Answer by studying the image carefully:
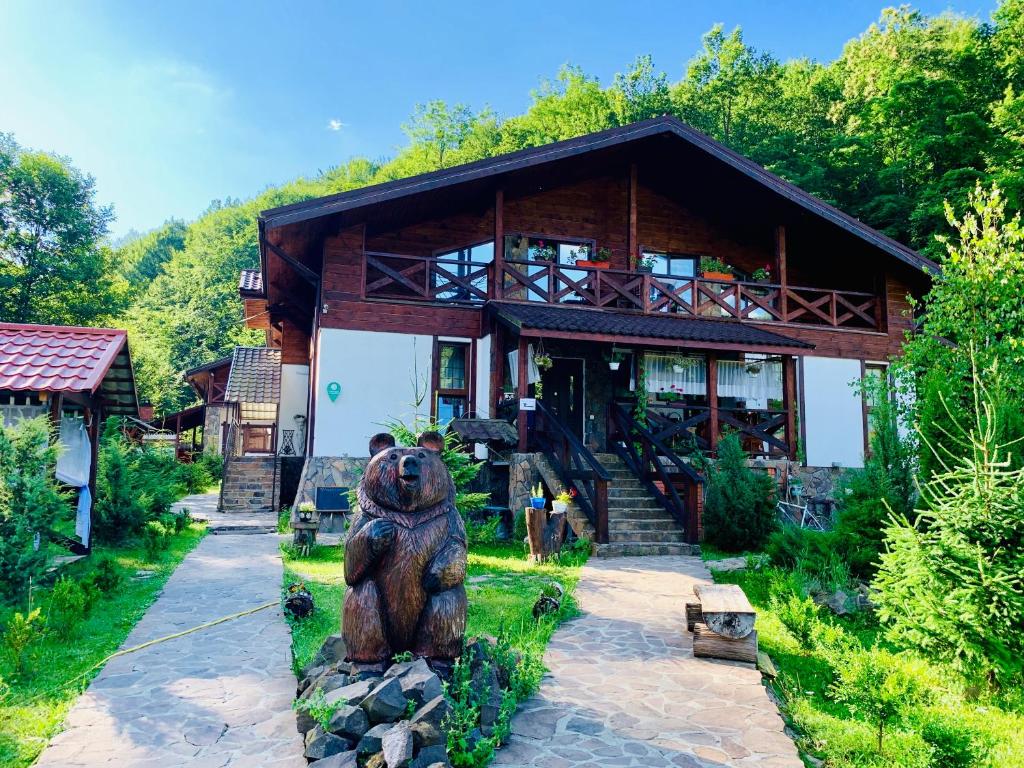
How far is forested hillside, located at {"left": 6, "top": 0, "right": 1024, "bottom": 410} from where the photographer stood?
20.7m

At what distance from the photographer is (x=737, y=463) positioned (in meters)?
10.2

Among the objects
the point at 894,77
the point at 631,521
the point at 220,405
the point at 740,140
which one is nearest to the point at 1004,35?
the point at 894,77

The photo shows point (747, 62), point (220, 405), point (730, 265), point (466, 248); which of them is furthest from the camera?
point (747, 62)

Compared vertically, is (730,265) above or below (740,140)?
below

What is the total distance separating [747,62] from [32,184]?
2921 cm

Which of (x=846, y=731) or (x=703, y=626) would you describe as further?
(x=703, y=626)

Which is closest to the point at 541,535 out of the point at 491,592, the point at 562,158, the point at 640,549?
the point at 640,549

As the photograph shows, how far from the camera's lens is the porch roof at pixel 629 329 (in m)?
11.2

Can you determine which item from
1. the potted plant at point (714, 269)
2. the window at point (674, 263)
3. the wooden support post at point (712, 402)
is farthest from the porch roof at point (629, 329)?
the window at point (674, 263)

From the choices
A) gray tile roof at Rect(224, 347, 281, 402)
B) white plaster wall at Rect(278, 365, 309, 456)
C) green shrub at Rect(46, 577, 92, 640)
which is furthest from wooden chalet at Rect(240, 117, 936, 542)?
green shrub at Rect(46, 577, 92, 640)

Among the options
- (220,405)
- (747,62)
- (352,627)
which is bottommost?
(352,627)

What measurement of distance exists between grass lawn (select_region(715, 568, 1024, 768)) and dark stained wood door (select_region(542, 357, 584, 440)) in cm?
749

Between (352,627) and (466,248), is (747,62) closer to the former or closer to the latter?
(466,248)

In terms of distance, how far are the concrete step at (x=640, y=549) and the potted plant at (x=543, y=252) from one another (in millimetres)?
6624
